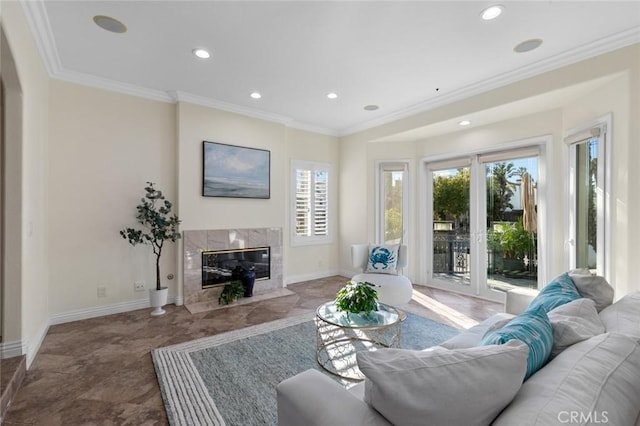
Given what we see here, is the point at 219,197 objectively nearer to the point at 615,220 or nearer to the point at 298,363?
the point at 298,363

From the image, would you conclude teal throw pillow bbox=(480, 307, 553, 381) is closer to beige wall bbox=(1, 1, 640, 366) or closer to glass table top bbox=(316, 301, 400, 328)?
glass table top bbox=(316, 301, 400, 328)

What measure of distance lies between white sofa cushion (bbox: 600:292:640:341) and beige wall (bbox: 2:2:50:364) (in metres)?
3.86

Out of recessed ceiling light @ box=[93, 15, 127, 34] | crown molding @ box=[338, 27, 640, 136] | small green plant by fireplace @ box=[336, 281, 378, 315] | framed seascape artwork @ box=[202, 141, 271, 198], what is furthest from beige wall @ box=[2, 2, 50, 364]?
crown molding @ box=[338, 27, 640, 136]

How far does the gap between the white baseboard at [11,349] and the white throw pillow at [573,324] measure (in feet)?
11.6

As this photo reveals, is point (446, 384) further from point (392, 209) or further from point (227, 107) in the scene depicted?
point (392, 209)

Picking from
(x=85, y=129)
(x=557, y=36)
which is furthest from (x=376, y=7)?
(x=85, y=129)

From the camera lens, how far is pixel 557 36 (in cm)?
260

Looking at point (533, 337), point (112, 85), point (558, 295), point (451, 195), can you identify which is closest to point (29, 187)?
point (112, 85)

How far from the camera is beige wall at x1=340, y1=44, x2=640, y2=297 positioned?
2.58m

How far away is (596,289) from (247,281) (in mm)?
3756

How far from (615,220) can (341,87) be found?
10.4 ft

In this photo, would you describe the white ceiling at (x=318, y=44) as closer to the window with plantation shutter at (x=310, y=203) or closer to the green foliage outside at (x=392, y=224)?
the window with plantation shutter at (x=310, y=203)

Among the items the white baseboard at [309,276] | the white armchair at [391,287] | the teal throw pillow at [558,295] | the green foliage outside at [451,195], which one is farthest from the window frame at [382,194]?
the teal throw pillow at [558,295]

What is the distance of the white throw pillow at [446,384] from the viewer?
84cm
